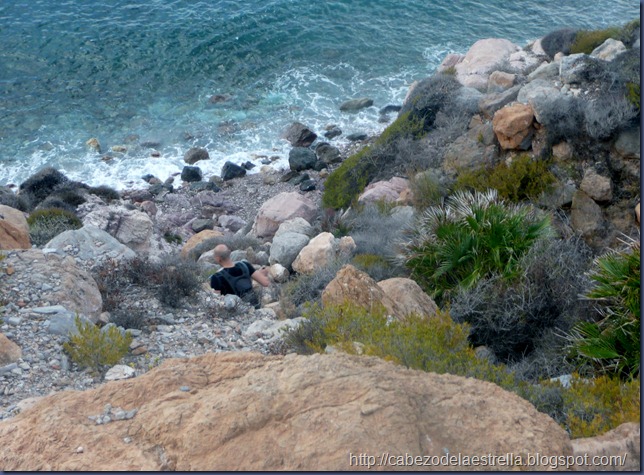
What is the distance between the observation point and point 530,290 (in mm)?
7953

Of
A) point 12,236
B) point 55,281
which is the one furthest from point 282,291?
point 12,236

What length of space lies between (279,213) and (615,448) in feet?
38.1

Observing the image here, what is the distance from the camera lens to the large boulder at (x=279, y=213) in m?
15.1

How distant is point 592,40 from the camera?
17.1m

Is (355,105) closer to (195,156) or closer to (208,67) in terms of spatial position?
(208,67)

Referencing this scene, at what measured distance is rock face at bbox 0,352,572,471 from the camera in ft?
12.3

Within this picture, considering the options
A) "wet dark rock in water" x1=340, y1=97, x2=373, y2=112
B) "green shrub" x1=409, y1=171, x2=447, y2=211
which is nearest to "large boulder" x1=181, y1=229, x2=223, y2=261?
"green shrub" x1=409, y1=171, x2=447, y2=211

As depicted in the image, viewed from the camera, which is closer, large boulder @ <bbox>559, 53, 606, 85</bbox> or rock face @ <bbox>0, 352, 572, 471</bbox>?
rock face @ <bbox>0, 352, 572, 471</bbox>

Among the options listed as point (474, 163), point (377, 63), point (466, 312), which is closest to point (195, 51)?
point (377, 63)

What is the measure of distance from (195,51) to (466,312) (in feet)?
67.5

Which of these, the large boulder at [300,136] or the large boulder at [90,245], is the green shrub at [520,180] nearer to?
the large boulder at [90,245]

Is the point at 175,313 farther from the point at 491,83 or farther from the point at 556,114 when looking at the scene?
the point at 491,83

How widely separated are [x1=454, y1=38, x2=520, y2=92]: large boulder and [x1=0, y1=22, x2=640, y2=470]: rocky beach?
0.12 metres

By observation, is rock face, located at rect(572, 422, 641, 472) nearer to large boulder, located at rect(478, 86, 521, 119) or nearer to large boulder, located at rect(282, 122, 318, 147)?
large boulder, located at rect(478, 86, 521, 119)
